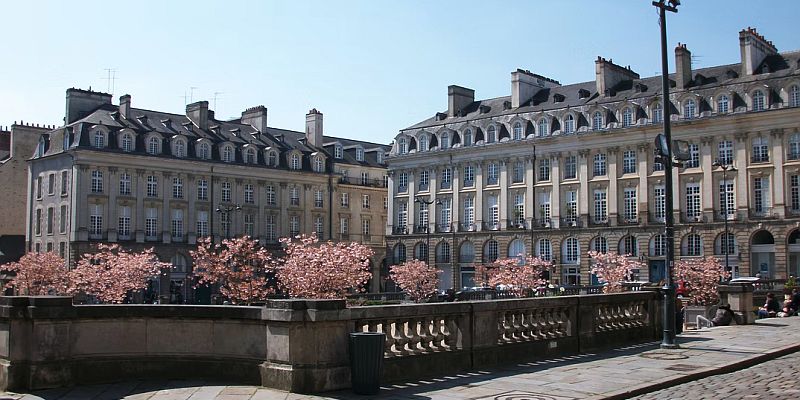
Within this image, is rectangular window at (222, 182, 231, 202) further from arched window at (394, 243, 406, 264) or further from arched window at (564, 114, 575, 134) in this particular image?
arched window at (564, 114, 575, 134)

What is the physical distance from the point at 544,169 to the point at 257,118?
2714 cm

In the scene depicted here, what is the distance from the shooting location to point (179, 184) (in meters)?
74.2

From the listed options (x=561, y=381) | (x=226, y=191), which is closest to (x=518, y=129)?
(x=226, y=191)

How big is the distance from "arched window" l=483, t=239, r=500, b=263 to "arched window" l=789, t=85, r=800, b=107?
25686mm

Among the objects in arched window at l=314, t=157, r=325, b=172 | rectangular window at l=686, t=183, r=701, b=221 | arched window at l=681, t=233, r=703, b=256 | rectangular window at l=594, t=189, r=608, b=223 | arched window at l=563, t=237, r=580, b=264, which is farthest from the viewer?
arched window at l=314, t=157, r=325, b=172

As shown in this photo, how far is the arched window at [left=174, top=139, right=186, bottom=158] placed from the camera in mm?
73812

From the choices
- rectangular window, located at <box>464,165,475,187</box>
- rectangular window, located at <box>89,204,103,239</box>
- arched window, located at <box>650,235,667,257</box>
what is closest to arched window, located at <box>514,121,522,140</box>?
rectangular window, located at <box>464,165,475,187</box>

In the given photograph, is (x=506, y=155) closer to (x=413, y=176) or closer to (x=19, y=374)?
(x=413, y=176)

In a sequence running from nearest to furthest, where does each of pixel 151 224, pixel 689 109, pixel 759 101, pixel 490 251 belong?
pixel 759 101
pixel 689 109
pixel 151 224
pixel 490 251

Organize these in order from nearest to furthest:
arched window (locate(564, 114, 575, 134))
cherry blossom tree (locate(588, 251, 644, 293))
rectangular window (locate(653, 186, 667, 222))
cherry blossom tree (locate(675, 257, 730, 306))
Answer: cherry blossom tree (locate(675, 257, 730, 306)), cherry blossom tree (locate(588, 251, 644, 293)), rectangular window (locate(653, 186, 667, 222)), arched window (locate(564, 114, 575, 134))

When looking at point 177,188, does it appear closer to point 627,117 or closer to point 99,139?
point 99,139

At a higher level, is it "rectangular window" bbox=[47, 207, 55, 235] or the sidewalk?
"rectangular window" bbox=[47, 207, 55, 235]

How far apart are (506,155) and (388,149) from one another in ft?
73.7

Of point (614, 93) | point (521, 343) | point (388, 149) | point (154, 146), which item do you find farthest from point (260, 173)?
point (521, 343)
